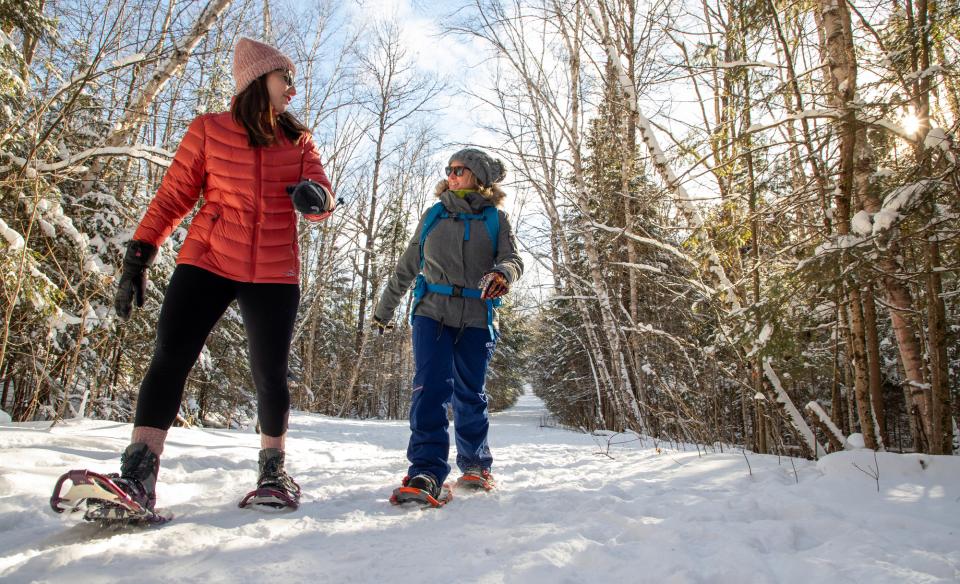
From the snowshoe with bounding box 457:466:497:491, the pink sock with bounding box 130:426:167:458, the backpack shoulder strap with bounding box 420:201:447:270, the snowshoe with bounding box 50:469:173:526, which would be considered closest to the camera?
the snowshoe with bounding box 50:469:173:526

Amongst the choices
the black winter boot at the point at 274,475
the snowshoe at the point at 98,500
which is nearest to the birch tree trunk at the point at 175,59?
the black winter boot at the point at 274,475

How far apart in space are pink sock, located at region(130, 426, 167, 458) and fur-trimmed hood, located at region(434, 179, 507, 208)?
1823 mm

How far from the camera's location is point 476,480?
2.62 m

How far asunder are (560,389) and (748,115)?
18.6m

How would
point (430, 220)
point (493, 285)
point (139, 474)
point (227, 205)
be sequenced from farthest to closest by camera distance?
1. point (430, 220)
2. point (493, 285)
3. point (227, 205)
4. point (139, 474)

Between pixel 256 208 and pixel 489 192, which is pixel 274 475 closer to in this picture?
pixel 256 208

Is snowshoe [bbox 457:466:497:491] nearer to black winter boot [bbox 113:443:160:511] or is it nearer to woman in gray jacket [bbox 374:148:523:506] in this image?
woman in gray jacket [bbox 374:148:523:506]

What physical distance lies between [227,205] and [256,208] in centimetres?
11

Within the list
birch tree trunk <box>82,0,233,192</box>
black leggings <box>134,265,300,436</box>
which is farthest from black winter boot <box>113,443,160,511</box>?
birch tree trunk <box>82,0,233,192</box>

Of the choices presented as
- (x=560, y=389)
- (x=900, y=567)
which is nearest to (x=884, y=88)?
(x=900, y=567)

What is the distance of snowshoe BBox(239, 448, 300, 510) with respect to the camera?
6.66 feet

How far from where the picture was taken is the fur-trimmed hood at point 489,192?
9.52ft

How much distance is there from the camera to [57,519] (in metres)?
1.79

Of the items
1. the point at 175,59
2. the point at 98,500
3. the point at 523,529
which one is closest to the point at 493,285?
Answer: the point at 523,529
